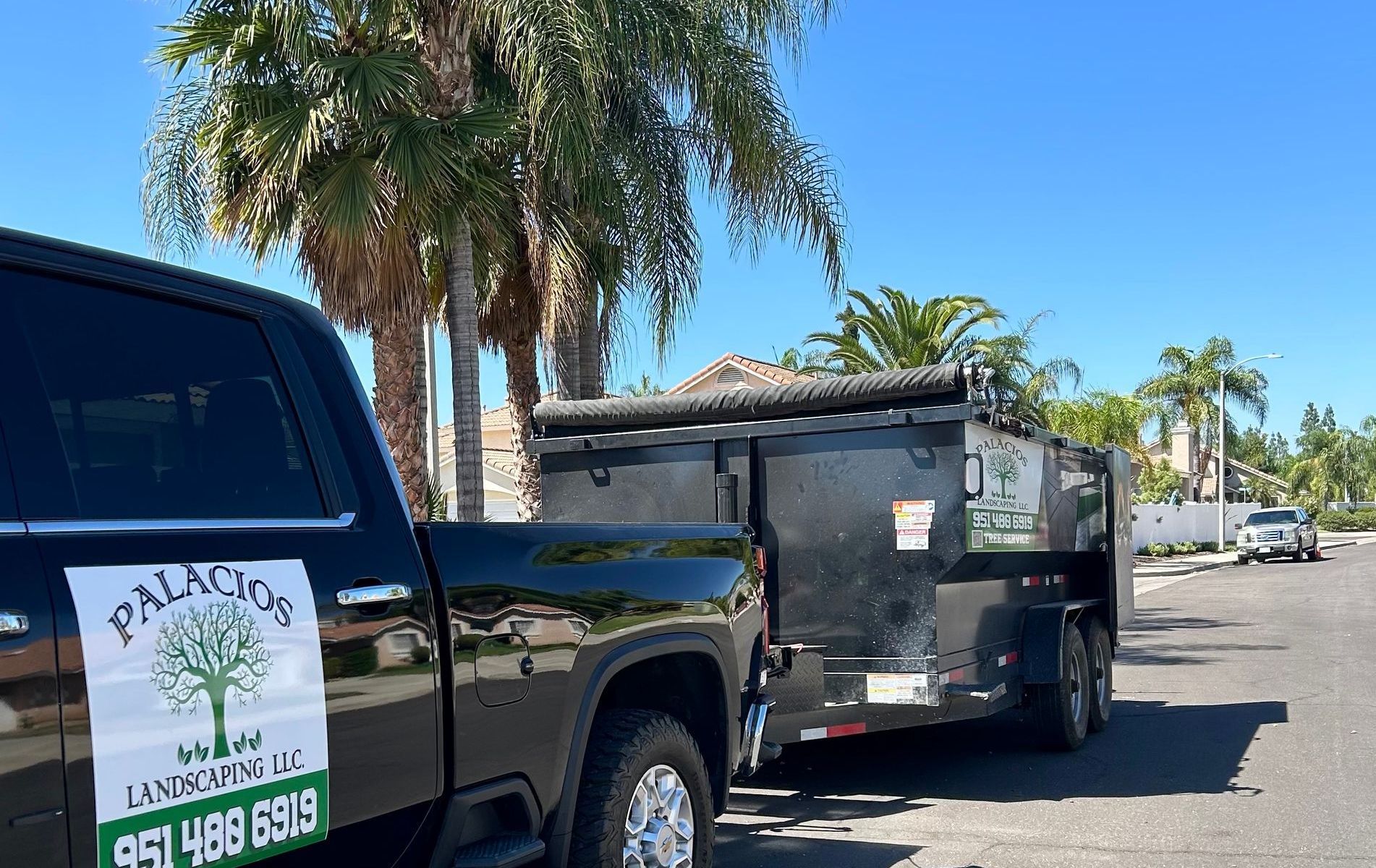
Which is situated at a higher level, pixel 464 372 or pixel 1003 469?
pixel 464 372

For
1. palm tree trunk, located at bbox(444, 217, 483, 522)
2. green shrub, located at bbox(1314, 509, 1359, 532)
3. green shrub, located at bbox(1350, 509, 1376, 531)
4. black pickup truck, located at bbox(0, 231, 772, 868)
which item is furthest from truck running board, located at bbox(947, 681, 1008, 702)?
green shrub, located at bbox(1350, 509, 1376, 531)

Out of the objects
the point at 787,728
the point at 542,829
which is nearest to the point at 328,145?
the point at 787,728

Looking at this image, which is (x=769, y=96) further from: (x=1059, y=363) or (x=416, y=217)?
(x=1059, y=363)

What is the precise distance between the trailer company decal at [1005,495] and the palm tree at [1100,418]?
31470mm

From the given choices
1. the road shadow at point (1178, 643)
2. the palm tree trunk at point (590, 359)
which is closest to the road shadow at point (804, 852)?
the palm tree trunk at point (590, 359)

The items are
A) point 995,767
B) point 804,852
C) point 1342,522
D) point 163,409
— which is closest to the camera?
point 163,409

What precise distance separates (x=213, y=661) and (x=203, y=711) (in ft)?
0.34

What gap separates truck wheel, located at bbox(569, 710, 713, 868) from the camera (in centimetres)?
388

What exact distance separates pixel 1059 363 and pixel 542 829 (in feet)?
119

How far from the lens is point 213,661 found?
2.60 m

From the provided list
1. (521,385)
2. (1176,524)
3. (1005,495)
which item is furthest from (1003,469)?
(1176,524)

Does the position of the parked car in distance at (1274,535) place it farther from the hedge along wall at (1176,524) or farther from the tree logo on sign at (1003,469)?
the tree logo on sign at (1003,469)

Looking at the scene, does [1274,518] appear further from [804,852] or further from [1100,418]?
[804,852]

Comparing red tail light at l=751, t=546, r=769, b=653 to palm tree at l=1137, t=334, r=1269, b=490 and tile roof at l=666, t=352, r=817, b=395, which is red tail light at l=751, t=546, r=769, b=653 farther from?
palm tree at l=1137, t=334, r=1269, b=490
